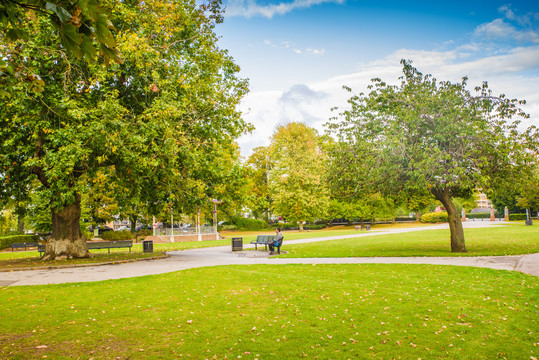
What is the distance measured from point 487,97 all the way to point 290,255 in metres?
11.5

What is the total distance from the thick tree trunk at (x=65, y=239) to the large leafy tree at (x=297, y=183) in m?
34.0

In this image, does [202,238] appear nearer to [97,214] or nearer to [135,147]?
[97,214]

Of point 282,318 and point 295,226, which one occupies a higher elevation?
point 282,318

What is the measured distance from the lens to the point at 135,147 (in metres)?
14.2

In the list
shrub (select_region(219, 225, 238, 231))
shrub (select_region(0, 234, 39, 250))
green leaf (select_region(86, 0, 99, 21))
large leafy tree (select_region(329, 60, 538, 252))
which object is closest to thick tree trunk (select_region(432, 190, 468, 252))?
large leafy tree (select_region(329, 60, 538, 252))

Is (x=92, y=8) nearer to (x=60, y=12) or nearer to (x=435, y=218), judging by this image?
(x=60, y=12)

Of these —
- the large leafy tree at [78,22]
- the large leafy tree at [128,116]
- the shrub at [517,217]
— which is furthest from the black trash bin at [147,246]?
the shrub at [517,217]

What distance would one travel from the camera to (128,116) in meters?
16.4

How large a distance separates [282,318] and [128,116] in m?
12.8

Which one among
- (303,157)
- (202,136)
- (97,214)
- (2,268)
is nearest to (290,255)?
(202,136)

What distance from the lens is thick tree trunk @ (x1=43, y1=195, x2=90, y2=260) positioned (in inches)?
686

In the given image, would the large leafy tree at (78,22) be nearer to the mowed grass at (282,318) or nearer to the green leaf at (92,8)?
the green leaf at (92,8)

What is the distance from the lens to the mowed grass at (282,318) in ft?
17.4

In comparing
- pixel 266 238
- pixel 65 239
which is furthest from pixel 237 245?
pixel 65 239
